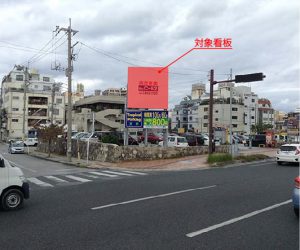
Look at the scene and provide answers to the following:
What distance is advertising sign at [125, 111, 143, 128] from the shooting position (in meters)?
25.3

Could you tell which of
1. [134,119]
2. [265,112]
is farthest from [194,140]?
[265,112]

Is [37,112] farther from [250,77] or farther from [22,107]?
[250,77]

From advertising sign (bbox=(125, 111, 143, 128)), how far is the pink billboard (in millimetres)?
860

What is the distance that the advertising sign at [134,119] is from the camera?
996 inches

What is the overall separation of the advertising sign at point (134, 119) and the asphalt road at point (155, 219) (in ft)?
44.4

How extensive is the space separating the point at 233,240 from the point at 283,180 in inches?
360

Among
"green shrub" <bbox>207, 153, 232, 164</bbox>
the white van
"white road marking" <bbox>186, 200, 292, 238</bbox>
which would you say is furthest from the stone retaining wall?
"white road marking" <bbox>186, 200, 292, 238</bbox>

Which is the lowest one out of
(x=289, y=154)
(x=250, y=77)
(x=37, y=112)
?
(x=289, y=154)

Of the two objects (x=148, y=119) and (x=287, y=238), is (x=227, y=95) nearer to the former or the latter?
(x=148, y=119)

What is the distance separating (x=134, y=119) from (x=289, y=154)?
1120cm

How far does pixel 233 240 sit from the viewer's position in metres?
5.93

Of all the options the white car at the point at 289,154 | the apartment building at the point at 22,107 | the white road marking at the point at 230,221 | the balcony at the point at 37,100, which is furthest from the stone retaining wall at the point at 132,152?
the balcony at the point at 37,100

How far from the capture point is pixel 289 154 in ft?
72.1

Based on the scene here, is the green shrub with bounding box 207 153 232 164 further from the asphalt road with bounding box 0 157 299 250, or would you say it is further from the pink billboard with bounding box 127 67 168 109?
the asphalt road with bounding box 0 157 299 250
